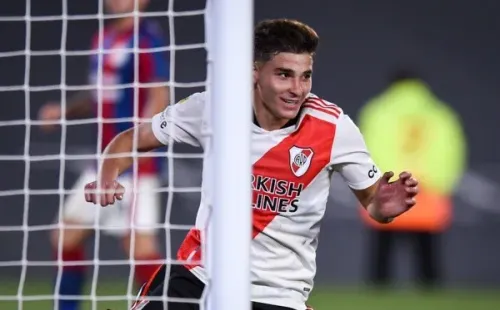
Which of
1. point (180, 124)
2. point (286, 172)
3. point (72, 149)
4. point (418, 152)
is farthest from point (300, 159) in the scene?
point (418, 152)

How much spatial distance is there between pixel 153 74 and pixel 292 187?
2282 mm

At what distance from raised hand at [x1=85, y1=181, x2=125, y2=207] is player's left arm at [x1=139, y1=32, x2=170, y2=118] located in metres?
1.93

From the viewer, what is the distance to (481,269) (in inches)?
458

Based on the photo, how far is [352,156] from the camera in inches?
179

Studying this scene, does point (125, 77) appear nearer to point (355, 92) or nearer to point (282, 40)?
point (282, 40)

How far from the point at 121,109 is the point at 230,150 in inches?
121

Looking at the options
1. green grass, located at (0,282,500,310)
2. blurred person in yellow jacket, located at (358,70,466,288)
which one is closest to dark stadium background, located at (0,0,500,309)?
blurred person in yellow jacket, located at (358,70,466,288)

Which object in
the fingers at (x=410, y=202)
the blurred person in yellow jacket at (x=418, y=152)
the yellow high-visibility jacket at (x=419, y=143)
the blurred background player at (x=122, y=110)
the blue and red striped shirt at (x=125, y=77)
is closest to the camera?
the fingers at (x=410, y=202)

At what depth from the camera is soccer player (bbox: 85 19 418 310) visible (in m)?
4.46

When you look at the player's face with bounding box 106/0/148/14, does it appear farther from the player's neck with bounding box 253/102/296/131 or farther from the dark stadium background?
the dark stadium background

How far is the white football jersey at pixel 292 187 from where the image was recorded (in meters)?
4.48

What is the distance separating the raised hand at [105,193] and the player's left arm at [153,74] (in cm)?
193

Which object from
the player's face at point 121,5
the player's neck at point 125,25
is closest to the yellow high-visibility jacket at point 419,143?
the player's neck at point 125,25

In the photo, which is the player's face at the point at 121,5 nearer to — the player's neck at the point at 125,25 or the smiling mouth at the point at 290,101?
the player's neck at the point at 125,25
